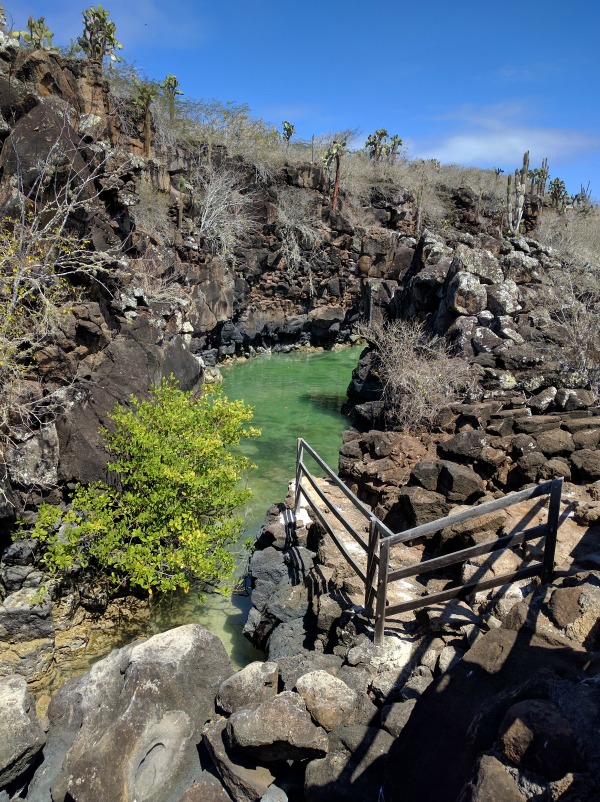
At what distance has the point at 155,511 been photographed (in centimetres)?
725

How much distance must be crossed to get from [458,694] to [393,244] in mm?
36098

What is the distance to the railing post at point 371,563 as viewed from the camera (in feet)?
16.8

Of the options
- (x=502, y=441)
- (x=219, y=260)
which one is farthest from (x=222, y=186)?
(x=502, y=441)

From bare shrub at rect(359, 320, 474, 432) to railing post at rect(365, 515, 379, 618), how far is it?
6.91m

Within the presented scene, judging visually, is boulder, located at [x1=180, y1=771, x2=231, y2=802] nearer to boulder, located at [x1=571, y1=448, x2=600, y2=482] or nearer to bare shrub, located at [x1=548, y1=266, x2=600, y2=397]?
boulder, located at [x1=571, y1=448, x2=600, y2=482]

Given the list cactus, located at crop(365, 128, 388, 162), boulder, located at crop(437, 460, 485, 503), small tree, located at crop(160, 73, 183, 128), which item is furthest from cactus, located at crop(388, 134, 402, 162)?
boulder, located at crop(437, 460, 485, 503)

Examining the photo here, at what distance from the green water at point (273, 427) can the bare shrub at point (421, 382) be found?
2409 mm

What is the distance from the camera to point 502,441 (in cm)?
920

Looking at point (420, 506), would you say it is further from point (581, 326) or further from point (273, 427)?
point (273, 427)

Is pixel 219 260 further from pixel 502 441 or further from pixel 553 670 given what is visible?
pixel 553 670

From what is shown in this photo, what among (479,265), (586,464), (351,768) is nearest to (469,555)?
(351,768)

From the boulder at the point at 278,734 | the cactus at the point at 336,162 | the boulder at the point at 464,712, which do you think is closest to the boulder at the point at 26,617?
the boulder at the point at 278,734

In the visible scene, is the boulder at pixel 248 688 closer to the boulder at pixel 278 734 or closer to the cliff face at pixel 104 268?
the boulder at pixel 278 734

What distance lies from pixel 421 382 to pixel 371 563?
8298 millimetres
